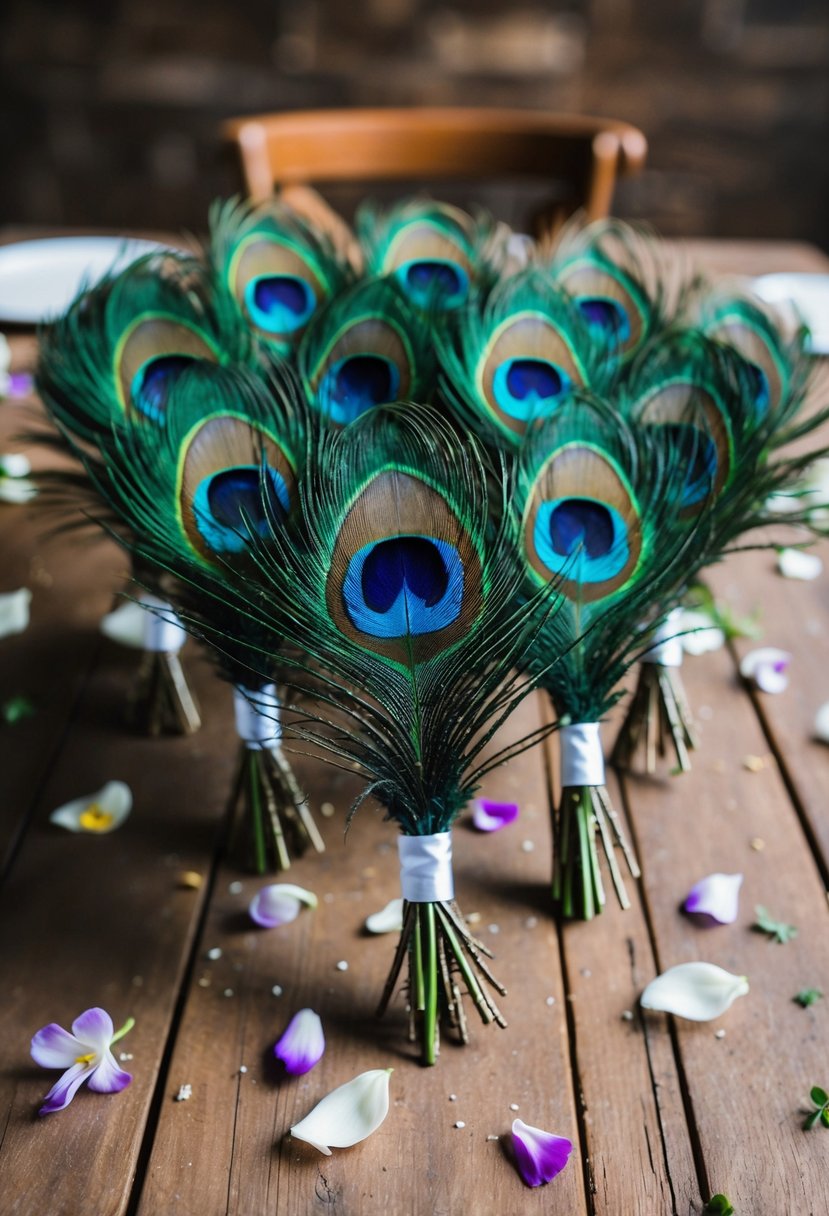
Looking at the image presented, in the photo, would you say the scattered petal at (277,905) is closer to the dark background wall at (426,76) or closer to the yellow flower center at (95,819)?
the yellow flower center at (95,819)

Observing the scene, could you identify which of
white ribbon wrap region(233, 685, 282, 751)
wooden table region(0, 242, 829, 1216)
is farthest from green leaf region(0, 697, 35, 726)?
white ribbon wrap region(233, 685, 282, 751)

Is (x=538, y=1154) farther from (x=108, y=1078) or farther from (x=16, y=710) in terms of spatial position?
(x=16, y=710)

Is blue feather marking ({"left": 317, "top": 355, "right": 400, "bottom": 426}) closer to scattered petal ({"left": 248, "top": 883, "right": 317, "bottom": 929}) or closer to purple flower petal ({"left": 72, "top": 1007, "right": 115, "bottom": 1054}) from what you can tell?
scattered petal ({"left": 248, "top": 883, "right": 317, "bottom": 929})

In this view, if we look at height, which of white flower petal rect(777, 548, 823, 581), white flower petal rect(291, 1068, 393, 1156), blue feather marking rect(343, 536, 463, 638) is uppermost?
white flower petal rect(777, 548, 823, 581)

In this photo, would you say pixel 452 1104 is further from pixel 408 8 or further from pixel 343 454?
pixel 408 8

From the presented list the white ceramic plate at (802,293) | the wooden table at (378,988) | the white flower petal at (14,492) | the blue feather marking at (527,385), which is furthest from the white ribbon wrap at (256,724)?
the white ceramic plate at (802,293)

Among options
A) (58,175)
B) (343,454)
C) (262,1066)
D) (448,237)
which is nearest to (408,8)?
(58,175)
